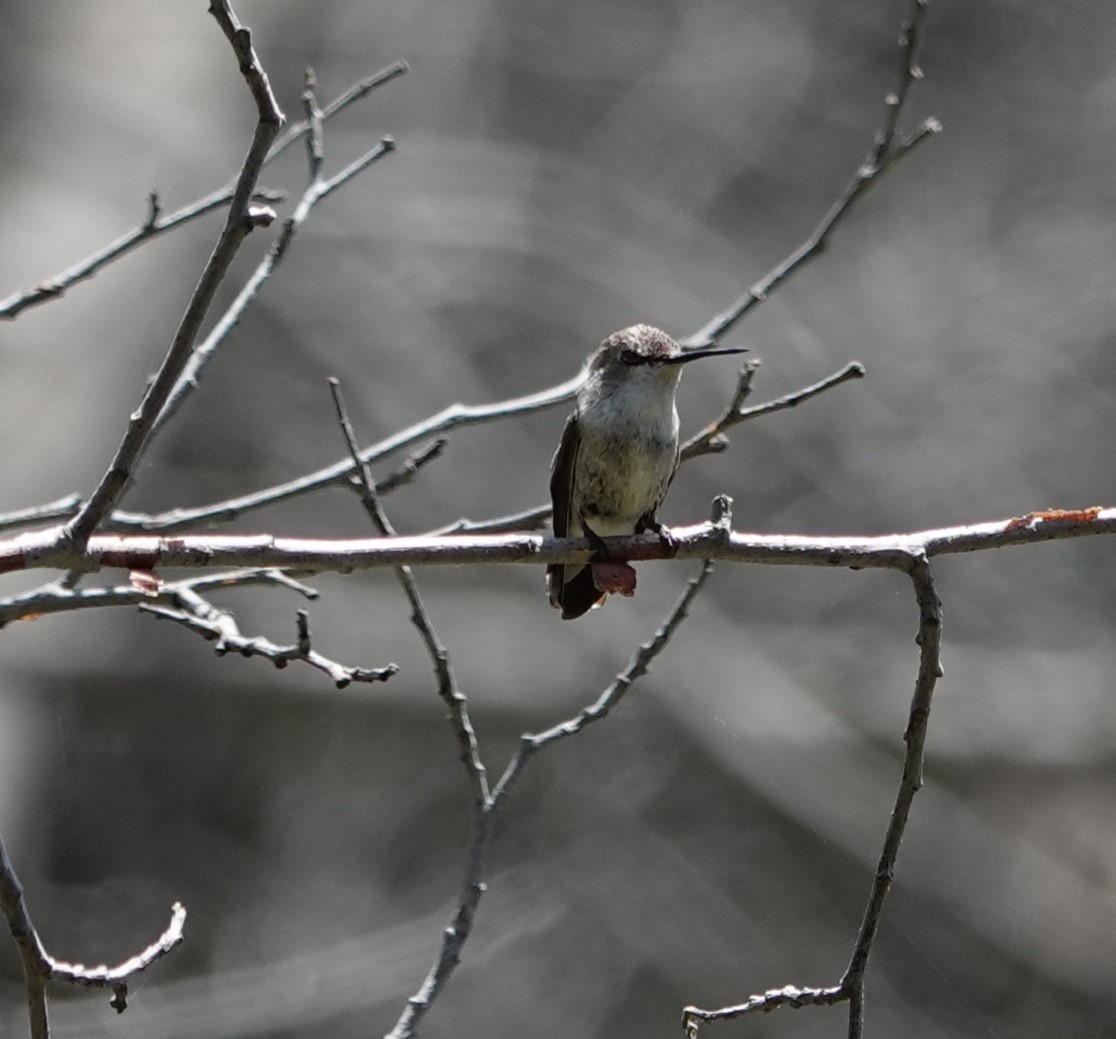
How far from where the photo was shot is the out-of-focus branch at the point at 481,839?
295 centimetres

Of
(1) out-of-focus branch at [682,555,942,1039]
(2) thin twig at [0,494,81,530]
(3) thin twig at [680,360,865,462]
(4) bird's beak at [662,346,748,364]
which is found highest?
(4) bird's beak at [662,346,748,364]

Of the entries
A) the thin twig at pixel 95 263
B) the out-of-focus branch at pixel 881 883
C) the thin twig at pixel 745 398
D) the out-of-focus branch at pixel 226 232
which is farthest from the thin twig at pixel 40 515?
the out-of-focus branch at pixel 881 883

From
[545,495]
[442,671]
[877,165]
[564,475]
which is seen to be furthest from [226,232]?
[545,495]

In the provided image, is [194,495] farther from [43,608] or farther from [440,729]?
[43,608]

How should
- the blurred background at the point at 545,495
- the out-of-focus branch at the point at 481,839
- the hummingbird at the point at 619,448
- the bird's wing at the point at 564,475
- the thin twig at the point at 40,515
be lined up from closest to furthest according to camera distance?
the out-of-focus branch at the point at 481,839, the thin twig at the point at 40,515, the hummingbird at the point at 619,448, the bird's wing at the point at 564,475, the blurred background at the point at 545,495

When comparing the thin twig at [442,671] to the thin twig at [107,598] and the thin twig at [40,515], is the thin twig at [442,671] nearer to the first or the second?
the thin twig at [107,598]

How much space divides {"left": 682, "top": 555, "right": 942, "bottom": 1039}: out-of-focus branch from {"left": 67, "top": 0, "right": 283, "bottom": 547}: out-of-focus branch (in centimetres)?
121

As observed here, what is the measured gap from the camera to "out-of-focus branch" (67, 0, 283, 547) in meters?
2.12

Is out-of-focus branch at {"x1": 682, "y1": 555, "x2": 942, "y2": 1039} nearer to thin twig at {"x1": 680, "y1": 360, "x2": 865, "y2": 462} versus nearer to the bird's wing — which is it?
thin twig at {"x1": 680, "y1": 360, "x2": 865, "y2": 462}

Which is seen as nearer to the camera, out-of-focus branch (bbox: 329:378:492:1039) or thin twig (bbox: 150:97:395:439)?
out-of-focus branch (bbox: 329:378:492:1039)

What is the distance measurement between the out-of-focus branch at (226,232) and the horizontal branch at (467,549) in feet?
0.96

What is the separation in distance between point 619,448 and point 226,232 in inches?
100

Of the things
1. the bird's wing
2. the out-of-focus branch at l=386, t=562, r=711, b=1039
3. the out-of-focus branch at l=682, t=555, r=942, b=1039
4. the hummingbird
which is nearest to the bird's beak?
the hummingbird

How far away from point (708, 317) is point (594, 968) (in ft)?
16.9
